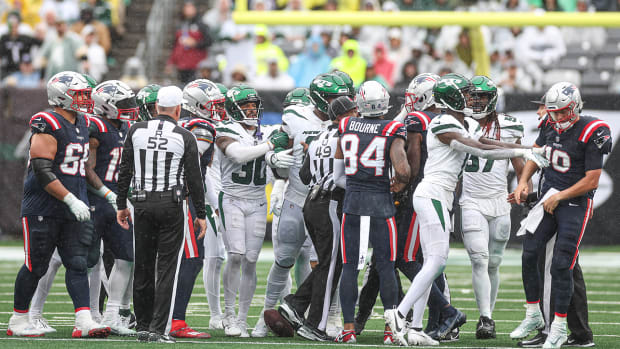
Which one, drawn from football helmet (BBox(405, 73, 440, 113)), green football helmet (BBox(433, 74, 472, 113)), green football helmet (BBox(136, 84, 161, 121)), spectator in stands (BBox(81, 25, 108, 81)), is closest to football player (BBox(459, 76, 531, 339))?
football helmet (BBox(405, 73, 440, 113))

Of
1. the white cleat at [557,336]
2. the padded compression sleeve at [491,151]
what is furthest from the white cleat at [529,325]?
the padded compression sleeve at [491,151]

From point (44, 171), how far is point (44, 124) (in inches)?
13.7

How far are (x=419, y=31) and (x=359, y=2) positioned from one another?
1.51 meters

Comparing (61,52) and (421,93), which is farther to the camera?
(61,52)

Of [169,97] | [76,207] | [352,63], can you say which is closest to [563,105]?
[169,97]

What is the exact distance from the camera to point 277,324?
304 inches

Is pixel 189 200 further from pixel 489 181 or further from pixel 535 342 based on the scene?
pixel 535 342

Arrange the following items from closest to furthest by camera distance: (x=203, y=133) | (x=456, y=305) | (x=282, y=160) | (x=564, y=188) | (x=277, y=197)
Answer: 1. (x=564, y=188)
2. (x=203, y=133)
3. (x=282, y=160)
4. (x=277, y=197)
5. (x=456, y=305)

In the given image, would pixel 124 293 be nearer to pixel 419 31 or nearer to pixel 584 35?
pixel 419 31

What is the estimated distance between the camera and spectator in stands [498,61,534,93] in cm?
1577

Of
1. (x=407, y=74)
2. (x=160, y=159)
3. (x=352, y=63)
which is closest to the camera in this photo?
(x=160, y=159)

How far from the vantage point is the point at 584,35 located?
16.9m

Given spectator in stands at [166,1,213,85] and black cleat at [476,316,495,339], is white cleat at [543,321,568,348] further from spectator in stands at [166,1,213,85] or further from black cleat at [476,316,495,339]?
spectator in stands at [166,1,213,85]

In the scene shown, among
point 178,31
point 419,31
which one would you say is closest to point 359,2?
point 419,31
